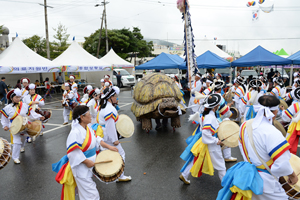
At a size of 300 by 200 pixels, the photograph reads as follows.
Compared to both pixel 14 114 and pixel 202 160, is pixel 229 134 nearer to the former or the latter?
pixel 202 160

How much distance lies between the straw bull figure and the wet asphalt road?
60 centimetres

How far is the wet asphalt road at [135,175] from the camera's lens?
144 inches

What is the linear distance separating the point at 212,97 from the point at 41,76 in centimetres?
1857

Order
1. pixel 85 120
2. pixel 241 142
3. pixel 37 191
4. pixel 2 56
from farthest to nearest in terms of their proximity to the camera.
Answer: pixel 2 56 → pixel 37 191 → pixel 85 120 → pixel 241 142

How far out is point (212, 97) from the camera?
355 centimetres

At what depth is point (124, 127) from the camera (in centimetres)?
413

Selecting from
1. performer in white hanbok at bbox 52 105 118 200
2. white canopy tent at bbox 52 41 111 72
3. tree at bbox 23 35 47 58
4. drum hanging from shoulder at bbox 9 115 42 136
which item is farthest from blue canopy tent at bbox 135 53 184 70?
tree at bbox 23 35 47 58

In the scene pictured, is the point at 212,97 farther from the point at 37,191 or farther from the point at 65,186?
the point at 37,191

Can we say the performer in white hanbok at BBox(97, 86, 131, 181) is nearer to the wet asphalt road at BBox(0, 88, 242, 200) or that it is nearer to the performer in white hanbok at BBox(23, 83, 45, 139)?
the wet asphalt road at BBox(0, 88, 242, 200)

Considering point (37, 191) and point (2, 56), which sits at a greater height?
point (2, 56)

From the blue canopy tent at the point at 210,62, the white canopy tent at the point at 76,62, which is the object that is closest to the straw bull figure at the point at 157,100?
the blue canopy tent at the point at 210,62

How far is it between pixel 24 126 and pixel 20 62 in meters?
10.8

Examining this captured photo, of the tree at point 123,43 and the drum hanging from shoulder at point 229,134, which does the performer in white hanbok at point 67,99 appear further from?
the tree at point 123,43

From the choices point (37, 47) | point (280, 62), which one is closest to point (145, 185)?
point (280, 62)
